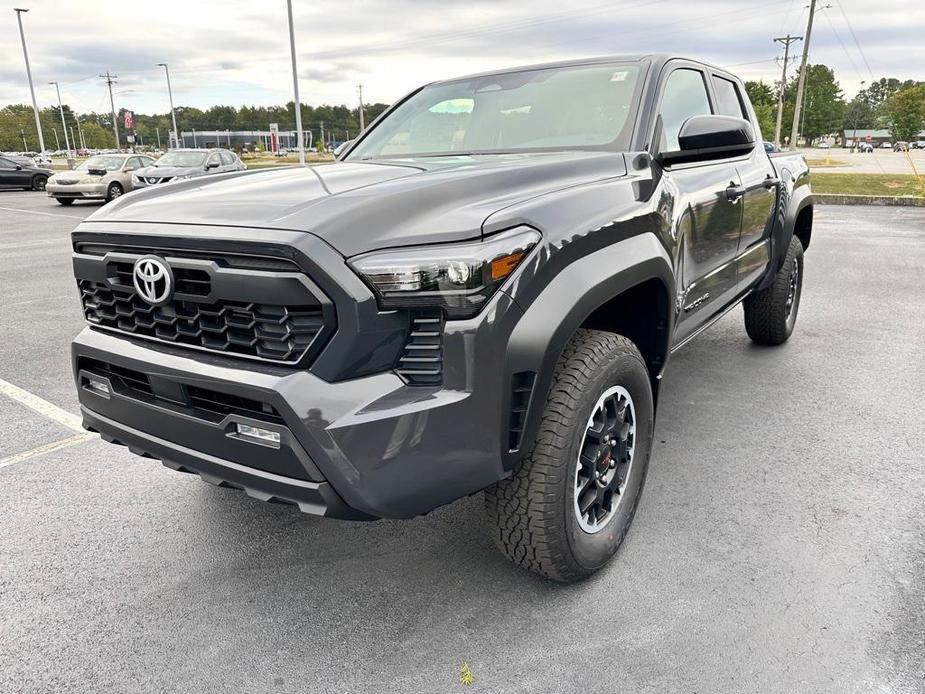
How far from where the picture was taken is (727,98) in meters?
4.20

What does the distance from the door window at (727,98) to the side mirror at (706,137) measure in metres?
1.12

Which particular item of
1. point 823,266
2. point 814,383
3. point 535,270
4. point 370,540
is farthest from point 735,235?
point 823,266

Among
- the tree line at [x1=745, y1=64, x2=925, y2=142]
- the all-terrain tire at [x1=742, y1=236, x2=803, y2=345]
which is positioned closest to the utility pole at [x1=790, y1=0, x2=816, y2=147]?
the tree line at [x1=745, y1=64, x2=925, y2=142]

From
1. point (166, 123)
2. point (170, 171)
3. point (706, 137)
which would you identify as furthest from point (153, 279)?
point (166, 123)

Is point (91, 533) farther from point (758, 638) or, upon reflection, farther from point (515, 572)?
point (758, 638)

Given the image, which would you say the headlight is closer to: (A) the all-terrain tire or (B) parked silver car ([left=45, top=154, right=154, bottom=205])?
(A) the all-terrain tire

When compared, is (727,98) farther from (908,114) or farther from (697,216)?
(908,114)

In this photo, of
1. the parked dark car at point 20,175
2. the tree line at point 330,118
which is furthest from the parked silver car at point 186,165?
the tree line at point 330,118

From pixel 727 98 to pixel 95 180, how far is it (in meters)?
19.2

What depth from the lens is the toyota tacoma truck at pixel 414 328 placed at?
185cm

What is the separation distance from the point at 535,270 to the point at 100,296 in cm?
154

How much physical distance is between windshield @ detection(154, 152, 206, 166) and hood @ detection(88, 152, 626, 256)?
55.4ft

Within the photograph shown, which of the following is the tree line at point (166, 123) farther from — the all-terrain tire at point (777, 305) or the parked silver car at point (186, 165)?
the all-terrain tire at point (777, 305)

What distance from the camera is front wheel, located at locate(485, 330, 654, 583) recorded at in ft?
Result: 7.11
